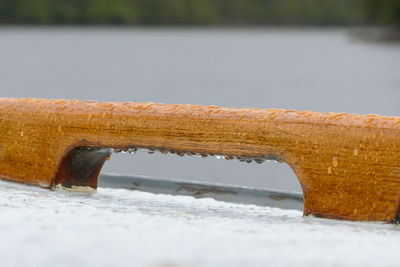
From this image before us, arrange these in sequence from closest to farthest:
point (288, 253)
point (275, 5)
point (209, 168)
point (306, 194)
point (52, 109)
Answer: point (288, 253) < point (306, 194) < point (52, 109) < point (209, 168) < point (275, 5)

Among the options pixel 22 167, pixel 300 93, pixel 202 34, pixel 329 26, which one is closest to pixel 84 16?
pixel 202 34

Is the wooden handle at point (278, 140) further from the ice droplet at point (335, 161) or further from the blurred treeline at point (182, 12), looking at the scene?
the blurred treeline at point (182, 12)

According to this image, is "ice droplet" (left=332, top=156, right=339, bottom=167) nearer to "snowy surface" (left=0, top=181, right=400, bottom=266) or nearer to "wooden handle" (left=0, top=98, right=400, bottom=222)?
"wooden handle" (left=0, top=98, right=400, bottom=222)

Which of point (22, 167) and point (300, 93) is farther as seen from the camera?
point (300, 93)

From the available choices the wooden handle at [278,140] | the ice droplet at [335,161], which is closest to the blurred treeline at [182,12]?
the wooden handle at [278,140]

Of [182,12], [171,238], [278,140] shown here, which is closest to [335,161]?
[278,140]

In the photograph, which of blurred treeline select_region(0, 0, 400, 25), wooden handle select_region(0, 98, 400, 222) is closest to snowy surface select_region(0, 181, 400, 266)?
wooden handle select_region(0, 98, 400, 222)

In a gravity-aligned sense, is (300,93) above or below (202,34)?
below

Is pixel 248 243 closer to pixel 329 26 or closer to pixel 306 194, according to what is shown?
pixel 306 194
